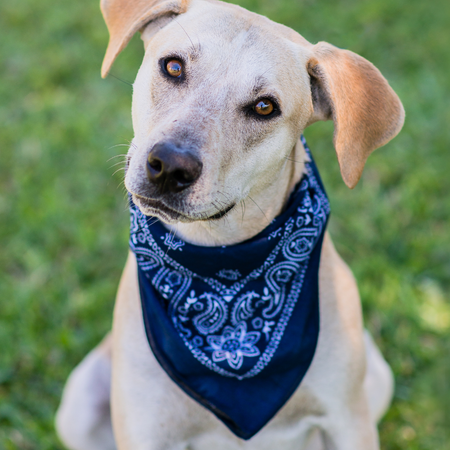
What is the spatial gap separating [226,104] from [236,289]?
3.12ft

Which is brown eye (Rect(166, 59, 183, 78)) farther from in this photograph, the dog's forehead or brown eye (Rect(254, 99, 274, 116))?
brown eye (Rect(254, 99, 274, 116))

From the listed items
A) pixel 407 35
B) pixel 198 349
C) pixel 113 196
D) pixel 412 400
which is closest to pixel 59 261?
pixel 113 196

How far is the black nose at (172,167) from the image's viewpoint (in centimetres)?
213

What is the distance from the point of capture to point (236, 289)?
9.23 ft

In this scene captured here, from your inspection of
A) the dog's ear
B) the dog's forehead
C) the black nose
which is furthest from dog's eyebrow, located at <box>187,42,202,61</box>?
the black nose

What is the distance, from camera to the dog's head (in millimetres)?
2234

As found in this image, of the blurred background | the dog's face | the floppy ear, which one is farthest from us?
the blurred background

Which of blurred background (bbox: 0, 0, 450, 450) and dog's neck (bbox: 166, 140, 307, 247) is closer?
dog's neck (bbox: 166, 140, 307, 247)

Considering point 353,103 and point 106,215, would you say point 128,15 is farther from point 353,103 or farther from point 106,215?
point 106,215

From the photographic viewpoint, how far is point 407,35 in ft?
24.2

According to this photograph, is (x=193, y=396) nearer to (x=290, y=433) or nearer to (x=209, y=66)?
(x=290, y=433)

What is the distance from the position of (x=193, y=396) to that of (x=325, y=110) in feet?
5.10

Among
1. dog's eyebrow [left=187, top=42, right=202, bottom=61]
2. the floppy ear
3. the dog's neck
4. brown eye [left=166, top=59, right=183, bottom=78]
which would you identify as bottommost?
the dog's neck

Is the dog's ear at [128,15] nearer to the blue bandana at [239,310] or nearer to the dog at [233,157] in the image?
the dog at [233,157]
